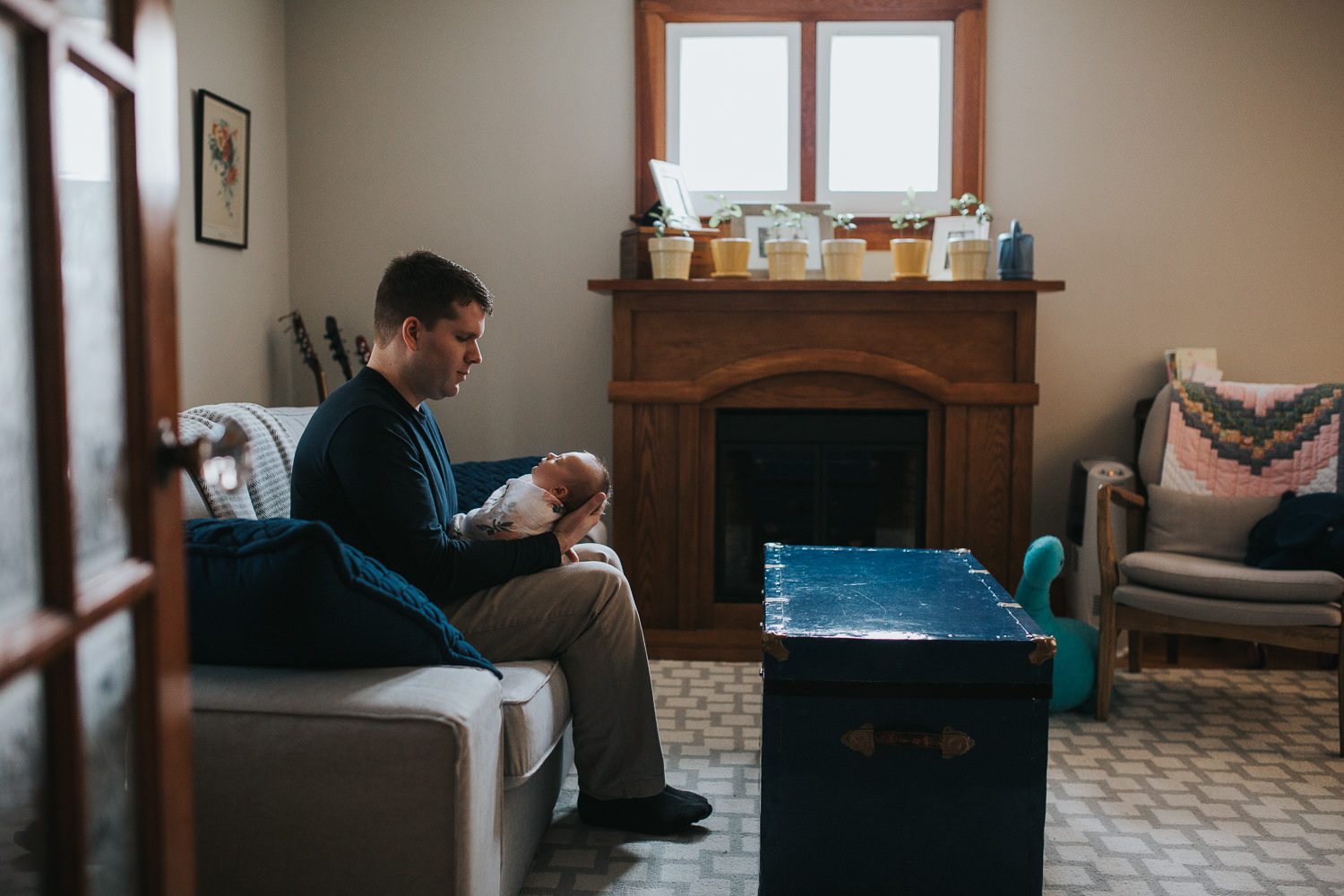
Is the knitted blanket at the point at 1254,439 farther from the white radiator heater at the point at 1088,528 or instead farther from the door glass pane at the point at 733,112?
the door glass pane at the point at 733,112

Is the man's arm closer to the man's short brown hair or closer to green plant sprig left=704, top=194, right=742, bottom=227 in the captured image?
the man's short brown hair

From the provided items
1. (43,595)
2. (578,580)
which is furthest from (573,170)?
(43,595)

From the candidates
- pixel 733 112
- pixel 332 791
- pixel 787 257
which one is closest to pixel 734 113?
pixel 733 112

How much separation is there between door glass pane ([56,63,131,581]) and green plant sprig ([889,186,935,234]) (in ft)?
9.62

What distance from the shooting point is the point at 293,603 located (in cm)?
138

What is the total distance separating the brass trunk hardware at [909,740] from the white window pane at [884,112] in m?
2.50

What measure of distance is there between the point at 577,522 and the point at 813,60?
93.1 inches

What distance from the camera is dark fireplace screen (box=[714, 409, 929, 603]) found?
10.9 ft

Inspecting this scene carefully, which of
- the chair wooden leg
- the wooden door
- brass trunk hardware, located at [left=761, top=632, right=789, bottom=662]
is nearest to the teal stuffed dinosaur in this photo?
the chair wooden leg

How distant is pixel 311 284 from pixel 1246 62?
137 inches

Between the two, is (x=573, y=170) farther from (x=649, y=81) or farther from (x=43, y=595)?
(x=43, y=595)

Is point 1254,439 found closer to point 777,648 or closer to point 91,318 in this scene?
point 777,648

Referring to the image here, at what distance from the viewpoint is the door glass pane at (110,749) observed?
721mm

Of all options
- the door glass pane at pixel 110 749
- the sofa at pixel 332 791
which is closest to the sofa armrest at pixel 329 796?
the sofa at pixel 332 791
